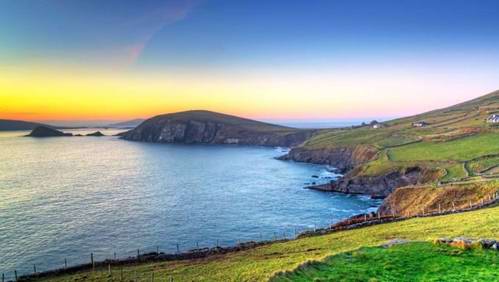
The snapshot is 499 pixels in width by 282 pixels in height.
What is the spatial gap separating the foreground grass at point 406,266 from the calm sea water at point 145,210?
39322mm

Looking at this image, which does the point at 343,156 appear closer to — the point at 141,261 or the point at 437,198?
the point at 437,198

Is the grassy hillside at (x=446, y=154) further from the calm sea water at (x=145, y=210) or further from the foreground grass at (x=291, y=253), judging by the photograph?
the foreground grass at (x=291, y=253)

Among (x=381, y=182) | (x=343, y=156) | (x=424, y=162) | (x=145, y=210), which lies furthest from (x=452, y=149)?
(x=145, y=210)

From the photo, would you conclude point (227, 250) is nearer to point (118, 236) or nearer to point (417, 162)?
point (118, 236)

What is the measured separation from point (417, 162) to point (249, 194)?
50936 mm

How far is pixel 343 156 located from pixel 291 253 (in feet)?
462

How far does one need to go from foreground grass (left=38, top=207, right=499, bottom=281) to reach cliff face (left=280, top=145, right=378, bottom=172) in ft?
350

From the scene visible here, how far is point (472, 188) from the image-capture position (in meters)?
72.3

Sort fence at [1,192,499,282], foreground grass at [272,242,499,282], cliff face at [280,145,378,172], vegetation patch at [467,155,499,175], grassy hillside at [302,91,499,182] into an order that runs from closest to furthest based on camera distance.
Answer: foreground grass at [272,242,499,282] → fence at [1,192,499,282] → vegetation patch at [467,155,499,175] → grassy hillside at [302,91,499,182] → cliff face at [280,145,378,172]

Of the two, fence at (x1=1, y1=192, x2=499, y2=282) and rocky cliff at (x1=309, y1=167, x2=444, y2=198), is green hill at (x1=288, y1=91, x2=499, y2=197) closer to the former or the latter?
rocky cliff at (x1=309, y1=167, x2=444, y2=198)

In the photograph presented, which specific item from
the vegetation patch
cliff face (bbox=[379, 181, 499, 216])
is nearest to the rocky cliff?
the vegetation patch

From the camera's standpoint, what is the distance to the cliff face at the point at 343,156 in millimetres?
158750

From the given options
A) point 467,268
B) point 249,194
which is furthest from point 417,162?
point 467,268

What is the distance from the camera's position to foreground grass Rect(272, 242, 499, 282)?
90.9 ft
